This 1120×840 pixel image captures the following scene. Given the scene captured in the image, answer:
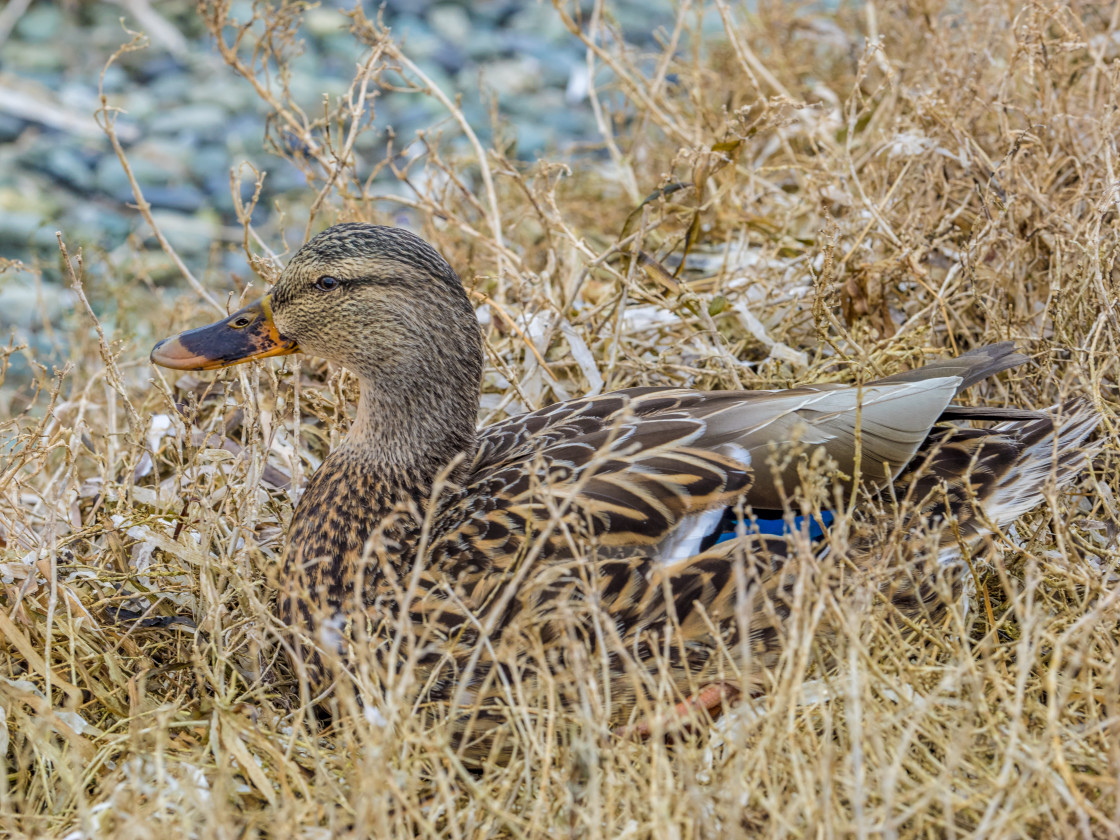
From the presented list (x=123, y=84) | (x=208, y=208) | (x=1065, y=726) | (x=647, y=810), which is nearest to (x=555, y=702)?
(x=647, y=810)

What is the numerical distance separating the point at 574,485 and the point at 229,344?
95 centimetres

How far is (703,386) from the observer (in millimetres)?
3359

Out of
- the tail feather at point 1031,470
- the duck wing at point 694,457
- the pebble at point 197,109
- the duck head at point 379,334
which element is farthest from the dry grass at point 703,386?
the pebble at point 197,109

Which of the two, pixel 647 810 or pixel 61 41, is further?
pixel 61 41

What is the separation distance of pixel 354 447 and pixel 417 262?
0.47 meters

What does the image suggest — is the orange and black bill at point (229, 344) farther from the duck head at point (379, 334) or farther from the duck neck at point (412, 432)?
the duck neck at point (412, 432)

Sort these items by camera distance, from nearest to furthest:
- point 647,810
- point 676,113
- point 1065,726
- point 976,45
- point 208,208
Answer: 1. point 647,810
2. point 1065,726
3. point 976,45
4. point 676,113
5. point 208,208

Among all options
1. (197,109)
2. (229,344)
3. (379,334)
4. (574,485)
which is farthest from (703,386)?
(197,109)

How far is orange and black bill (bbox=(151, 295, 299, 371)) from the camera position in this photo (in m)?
2.60

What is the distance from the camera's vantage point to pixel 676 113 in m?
4.22

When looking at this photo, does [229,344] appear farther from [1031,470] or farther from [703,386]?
[1031,470]

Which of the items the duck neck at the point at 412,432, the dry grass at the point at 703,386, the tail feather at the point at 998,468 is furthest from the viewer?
the duck neck at the point at 412,432

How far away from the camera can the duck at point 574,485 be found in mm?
2273

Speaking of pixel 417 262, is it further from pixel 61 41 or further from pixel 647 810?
pixel 61 41
